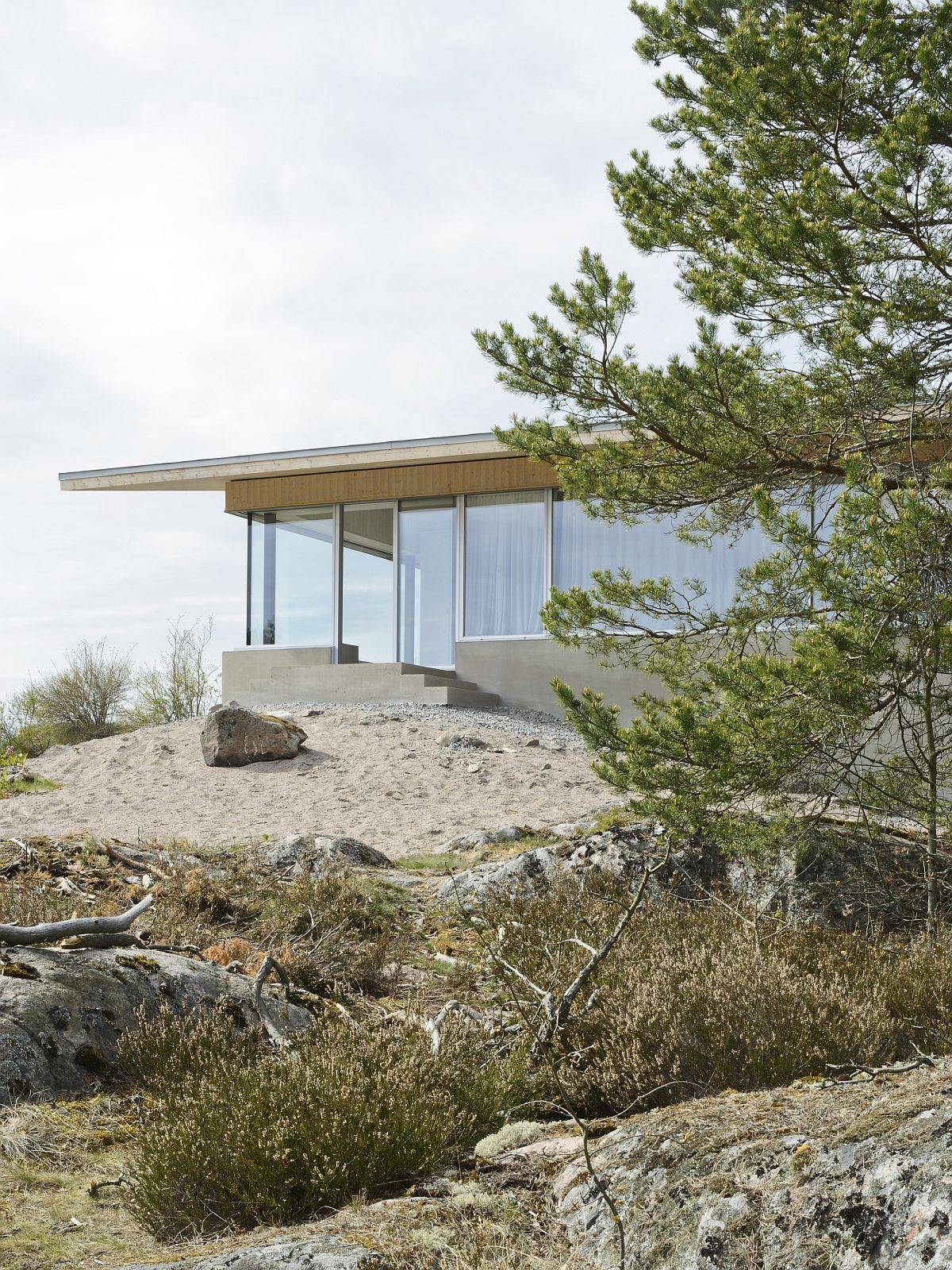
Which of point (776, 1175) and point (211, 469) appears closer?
point (776, 1175)

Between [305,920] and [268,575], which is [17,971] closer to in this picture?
[305,920]

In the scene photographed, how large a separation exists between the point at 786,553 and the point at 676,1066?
371 cm

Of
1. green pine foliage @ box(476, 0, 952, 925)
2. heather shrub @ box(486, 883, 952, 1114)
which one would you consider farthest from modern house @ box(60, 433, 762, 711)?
heather shrub @ box(486, 883, 952, 1114)

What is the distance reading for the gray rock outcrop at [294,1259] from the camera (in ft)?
6.66

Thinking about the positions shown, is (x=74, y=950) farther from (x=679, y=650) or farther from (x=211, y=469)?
(x=211, y=469)

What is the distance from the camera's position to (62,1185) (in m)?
2.96

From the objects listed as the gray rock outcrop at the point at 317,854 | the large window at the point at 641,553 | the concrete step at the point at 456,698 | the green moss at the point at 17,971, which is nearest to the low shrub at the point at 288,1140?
the green moss at the point at 17,971

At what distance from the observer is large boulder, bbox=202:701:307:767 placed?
46.9 feet

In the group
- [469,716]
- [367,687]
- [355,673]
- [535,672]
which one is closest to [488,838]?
[469,716]

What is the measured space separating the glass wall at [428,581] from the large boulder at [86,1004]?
1533 cm

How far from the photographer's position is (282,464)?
65.2 feet

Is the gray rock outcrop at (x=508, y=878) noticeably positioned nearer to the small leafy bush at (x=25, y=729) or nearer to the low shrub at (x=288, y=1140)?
the low shrub at (x=288, y=1140)

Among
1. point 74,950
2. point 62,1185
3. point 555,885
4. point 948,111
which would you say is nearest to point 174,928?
point 74,950

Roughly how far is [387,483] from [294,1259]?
60.3 feet
